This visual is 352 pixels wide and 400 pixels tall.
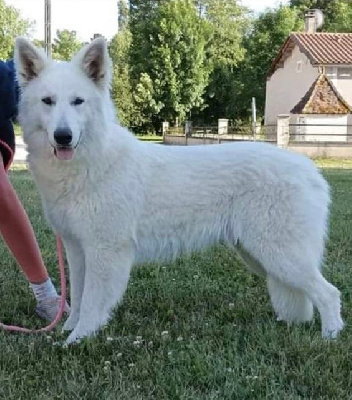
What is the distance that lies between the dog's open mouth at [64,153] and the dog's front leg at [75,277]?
2.00ft

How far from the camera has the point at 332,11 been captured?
5669cm

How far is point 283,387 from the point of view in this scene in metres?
2.84

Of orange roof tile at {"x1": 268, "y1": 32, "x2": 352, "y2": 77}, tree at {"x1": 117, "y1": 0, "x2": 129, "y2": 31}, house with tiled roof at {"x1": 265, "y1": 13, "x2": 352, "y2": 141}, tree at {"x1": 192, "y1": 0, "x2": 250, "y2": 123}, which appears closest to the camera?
house with tiled roof at {"x1": 265, "y1": 13, "x2": 352, "y2": 141}

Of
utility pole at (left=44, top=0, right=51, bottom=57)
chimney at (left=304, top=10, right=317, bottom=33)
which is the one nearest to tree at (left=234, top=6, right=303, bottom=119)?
chimney at (left=304, top=10, right=317, bottom=33)

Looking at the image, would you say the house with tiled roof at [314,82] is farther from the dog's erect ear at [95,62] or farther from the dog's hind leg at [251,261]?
the dog's erect ear at [95,62]

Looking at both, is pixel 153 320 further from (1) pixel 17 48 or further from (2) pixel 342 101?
(2) pixel 342 101

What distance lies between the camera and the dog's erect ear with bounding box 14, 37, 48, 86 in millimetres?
3424

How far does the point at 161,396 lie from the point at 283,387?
0.58 metres

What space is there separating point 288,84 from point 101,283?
3581 centimetres

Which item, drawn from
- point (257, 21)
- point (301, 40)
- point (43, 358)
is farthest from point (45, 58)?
point (257, 21)

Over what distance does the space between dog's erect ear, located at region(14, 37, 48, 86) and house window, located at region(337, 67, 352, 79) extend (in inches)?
1262

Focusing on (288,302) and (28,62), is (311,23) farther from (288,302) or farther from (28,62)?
(28,62)

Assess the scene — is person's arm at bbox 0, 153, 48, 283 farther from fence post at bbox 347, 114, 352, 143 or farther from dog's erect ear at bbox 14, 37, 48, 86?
fence post at bbox 347, 114, 352, 143

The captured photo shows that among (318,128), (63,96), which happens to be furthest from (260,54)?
(63,96)
